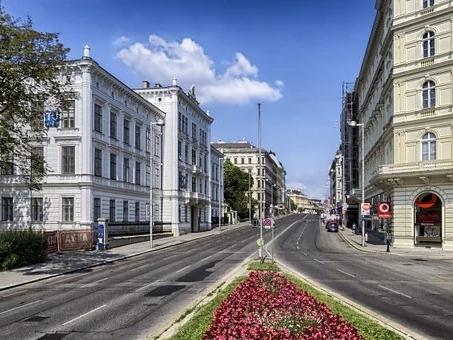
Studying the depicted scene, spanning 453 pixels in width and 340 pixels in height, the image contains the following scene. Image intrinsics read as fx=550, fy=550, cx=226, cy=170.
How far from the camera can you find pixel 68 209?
48.4m

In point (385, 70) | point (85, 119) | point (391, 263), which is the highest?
point (385, 70)

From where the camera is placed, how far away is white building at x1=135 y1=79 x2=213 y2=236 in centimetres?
6981

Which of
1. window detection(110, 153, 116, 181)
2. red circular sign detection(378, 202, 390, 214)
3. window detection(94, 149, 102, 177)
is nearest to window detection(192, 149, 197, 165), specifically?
window detection(110, 153, 116, 181)

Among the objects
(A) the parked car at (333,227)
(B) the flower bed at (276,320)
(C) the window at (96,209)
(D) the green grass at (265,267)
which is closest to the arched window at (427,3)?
(D) the green grass at (265,267)

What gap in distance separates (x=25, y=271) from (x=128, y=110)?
31589 millimetres

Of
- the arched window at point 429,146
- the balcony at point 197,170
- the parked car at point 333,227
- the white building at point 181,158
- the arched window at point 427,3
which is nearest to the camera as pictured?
the arched window at point 429,146

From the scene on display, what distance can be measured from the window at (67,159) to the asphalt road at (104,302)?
67.5 feet

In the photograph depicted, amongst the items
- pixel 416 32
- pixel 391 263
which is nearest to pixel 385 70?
pixel 416 32

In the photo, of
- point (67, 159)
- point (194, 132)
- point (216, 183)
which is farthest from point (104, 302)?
point (216, 183)

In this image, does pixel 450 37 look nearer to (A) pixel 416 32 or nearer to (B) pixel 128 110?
(A) pixel 416 32

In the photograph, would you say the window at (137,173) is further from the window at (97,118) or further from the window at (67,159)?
the window at (67,159)

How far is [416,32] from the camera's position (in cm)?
4438

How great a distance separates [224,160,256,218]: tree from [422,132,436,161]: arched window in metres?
72.0

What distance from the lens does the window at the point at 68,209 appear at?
48.3m
